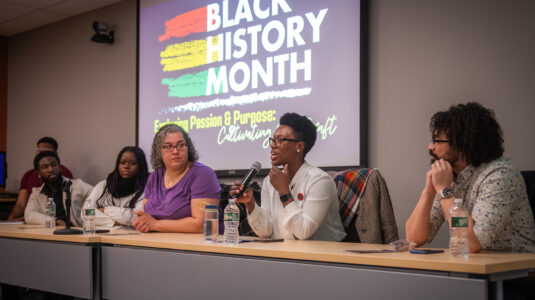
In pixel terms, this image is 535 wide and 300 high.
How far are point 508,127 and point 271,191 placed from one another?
4.38 feet

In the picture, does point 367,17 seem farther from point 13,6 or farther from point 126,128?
point 13,6

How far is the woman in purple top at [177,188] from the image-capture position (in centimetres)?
266

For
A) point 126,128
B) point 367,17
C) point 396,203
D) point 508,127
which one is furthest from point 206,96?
point 508,127

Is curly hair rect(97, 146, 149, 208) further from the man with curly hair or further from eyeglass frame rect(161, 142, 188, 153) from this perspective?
the man with curly hair

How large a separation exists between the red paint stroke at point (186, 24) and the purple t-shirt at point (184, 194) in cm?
189

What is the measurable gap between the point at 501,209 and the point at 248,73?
8.65 feet

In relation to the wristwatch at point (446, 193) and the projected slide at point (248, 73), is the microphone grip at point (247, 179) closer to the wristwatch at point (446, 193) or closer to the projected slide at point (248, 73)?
the wristwatch at point (446, 193)

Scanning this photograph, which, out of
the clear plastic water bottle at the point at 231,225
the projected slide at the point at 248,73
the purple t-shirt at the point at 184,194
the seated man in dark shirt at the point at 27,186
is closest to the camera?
the clear plastic water bottle at the point at 231,225

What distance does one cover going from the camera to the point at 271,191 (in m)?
2.58

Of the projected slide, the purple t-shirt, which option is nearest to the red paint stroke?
the projected slide

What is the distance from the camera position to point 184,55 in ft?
14.8

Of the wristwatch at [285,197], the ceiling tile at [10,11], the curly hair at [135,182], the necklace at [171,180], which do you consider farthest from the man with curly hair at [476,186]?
the ceiling tile at [10,11]

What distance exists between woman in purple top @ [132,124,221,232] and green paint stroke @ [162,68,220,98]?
1.44 meters

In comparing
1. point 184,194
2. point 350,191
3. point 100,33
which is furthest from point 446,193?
point 100,33
